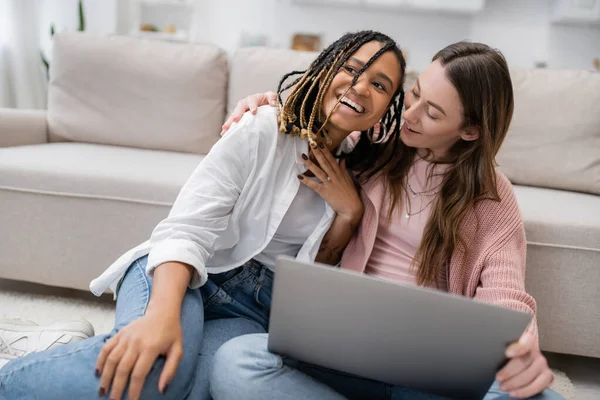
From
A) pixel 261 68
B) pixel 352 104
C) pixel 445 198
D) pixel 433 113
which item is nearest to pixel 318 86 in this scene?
pixel 352 104

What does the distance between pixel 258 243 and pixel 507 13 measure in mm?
2470

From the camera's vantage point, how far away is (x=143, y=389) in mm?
660

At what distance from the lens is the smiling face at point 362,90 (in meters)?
0.86

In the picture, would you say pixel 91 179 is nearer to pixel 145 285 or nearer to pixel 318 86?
pixel 145 285

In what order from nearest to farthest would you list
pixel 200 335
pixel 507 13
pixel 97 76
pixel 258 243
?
pixel 200 335 → pixel 258 243 → pixel 97 76 → pixel 507 13

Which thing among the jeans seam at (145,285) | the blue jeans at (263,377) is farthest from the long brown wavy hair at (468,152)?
the jeans seam at (145,285)

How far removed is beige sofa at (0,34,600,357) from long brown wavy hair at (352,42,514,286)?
0.33m

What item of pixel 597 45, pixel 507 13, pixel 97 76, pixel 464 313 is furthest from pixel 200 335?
pixel 597 45

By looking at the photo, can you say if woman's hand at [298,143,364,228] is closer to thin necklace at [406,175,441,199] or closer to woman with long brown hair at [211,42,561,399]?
woman with long brown hair at [211,42,561,399]

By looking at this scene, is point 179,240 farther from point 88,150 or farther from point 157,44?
point 157,44

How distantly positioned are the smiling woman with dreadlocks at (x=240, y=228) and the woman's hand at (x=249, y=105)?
4cm

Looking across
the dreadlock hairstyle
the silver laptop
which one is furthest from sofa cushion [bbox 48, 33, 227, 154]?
the silver laptop

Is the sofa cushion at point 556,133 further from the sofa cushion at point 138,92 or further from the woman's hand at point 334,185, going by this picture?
the sofa cushion at point 138,92

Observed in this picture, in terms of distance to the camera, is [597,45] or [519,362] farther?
[597,45]
